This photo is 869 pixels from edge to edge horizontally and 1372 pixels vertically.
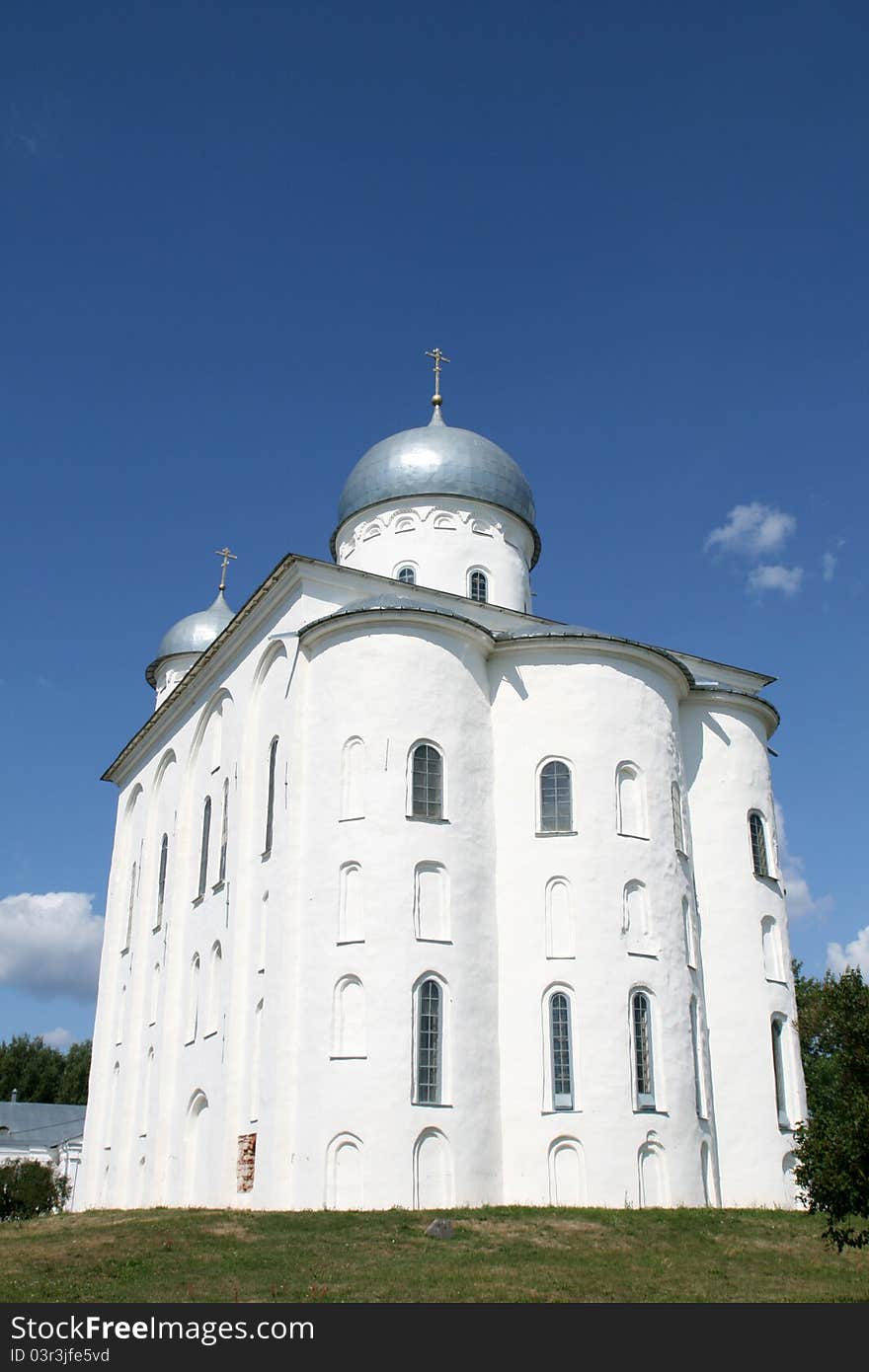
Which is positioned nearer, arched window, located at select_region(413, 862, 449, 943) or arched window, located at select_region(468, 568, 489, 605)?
arched window, located at select_region(413, 862, 449, 943)

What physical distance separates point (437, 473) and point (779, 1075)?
51.4 feet

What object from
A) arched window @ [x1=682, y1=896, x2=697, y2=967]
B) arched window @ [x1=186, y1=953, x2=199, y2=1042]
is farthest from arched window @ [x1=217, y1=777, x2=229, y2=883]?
arched window @ [x1=682, y1=896, x2=697, y2=967]

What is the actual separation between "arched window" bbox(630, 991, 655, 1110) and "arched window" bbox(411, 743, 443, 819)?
4829mm

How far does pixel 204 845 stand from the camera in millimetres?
28312

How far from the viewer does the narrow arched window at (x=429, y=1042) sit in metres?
20.7

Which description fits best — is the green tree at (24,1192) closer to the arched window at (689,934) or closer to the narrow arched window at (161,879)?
the narrow arched window at (161,879)

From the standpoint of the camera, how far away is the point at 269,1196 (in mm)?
20328

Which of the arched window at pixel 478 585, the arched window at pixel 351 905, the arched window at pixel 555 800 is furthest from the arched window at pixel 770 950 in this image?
the arched window at pixel 478 585

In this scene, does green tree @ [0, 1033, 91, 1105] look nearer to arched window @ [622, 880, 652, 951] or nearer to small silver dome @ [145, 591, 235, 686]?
small silver dome @ [145, 591, 235, 686]

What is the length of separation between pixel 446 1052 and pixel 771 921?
808 centimetres

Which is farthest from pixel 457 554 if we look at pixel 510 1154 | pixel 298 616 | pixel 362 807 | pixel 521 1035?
pixel 510 1154

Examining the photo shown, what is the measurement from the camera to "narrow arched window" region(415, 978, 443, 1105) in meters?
20.7

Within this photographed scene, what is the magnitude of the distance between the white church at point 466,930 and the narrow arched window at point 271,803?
3.7 inches

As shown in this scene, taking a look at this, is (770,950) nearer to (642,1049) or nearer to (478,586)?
(642,1049)
